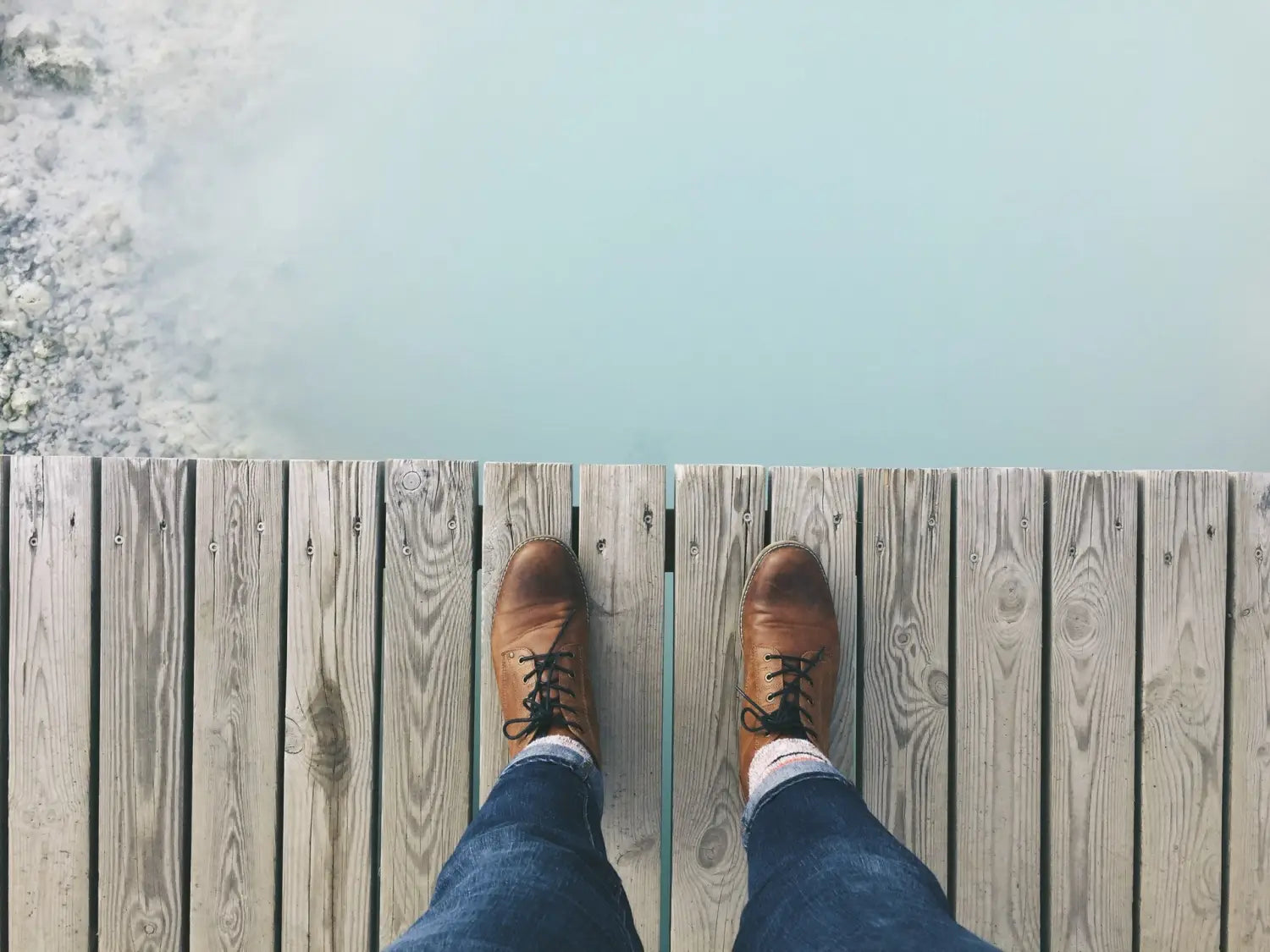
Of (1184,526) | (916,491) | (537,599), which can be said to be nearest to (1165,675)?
(1184,526)

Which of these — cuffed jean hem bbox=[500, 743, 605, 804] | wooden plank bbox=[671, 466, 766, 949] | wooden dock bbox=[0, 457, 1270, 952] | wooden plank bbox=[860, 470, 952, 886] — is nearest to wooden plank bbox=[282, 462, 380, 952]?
wooden dock bbox=[0, 457, 1270, 952]

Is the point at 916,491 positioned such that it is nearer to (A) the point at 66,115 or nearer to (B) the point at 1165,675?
(B) the point at 1165,675

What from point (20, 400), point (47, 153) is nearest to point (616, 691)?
point (20, 400)

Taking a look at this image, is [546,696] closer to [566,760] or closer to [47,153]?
[566,760]

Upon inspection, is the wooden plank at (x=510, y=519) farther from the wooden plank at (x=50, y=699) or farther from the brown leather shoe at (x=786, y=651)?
the wooden plank at (x=50, y=699)

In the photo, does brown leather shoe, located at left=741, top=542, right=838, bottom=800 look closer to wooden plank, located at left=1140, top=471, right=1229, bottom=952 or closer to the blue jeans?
the blue jeans
